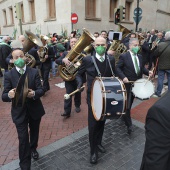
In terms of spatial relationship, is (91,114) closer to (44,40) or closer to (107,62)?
(107,62)

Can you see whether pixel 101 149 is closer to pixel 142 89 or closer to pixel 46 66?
pixel 142 89

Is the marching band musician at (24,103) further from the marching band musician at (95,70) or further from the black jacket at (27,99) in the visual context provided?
the marching band musician at (95,70)

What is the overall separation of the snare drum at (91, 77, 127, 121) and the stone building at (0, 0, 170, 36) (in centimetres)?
1488

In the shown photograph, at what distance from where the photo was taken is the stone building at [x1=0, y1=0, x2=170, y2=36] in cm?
1733

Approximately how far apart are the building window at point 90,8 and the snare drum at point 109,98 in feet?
53.5

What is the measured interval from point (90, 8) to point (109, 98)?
1706cm

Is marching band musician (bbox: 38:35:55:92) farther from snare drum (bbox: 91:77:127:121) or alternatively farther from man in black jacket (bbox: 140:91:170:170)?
man in black jacket (bbox: 140:91:170:170)

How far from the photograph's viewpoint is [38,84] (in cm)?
319

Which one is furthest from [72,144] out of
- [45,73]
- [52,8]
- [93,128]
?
[52,8]

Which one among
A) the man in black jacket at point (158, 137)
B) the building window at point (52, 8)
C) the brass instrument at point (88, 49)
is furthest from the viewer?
the building window at point (52, 8)

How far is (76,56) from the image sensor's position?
191 inches

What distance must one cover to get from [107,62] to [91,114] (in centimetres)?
91

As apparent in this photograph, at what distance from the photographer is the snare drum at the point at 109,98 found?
9.53 feet

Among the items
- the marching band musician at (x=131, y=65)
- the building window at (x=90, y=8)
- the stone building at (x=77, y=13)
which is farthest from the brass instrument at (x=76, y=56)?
the building window at (x=90, y=8)
